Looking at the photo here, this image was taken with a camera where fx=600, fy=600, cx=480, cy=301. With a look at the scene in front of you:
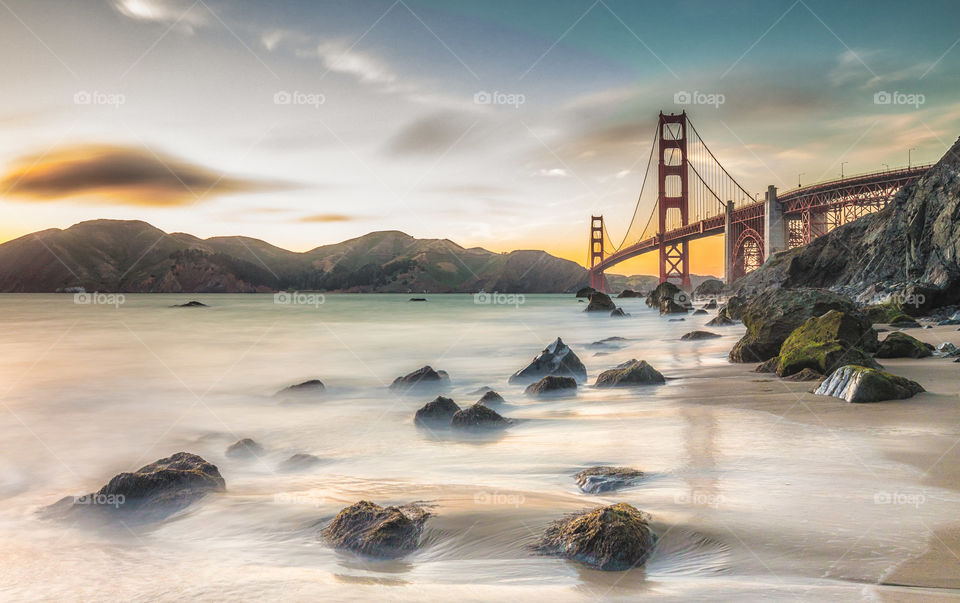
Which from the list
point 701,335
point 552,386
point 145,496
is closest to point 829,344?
point 552,386

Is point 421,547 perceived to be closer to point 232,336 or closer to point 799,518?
point 799,518

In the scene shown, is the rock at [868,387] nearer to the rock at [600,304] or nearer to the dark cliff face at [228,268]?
the rock at [600,304]

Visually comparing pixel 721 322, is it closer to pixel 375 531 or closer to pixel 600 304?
pixel 600 304

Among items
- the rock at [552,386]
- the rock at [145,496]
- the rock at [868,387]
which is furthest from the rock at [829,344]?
the rock at [145,496]

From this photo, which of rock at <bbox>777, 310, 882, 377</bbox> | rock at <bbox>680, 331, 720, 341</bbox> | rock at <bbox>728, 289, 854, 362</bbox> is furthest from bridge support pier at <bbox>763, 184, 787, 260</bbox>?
rock at <bbox>777, 310, 882, 377</bbox>

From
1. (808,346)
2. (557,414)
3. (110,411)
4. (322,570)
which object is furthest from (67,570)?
(808,346)

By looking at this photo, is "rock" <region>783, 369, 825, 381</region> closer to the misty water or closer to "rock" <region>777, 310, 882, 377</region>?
"rock" <region>777, 310, 882, 377</region>
